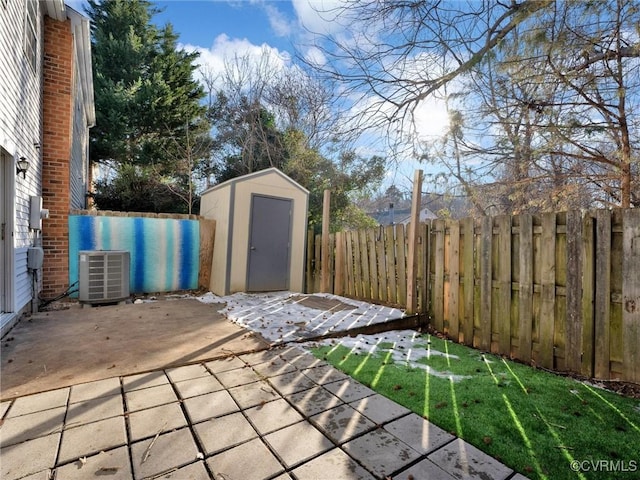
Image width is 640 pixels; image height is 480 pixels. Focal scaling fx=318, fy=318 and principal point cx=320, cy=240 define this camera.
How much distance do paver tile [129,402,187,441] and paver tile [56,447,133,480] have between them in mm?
147

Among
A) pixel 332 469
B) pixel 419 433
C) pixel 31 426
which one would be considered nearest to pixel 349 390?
pixel 419 433

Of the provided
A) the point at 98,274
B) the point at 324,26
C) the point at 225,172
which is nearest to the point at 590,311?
the point at 324,26

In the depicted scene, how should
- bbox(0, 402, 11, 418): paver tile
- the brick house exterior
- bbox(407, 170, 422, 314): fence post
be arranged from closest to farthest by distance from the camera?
bbox(0, 402, 11, 418): paver tile → the brick house exterior → bbox(407, 170, 422, 314): fence post

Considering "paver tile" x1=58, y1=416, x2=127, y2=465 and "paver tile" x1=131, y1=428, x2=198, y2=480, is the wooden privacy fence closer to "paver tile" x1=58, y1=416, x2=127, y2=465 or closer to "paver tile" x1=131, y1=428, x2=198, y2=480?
"paver tile" x1=131, y1=428, x2=198, y2=480

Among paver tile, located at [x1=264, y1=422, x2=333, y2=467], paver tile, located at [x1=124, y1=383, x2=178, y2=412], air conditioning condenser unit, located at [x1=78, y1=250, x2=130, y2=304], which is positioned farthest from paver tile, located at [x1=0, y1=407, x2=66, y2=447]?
air conditioning condenser unit, located at [x1=78, y1=250, x2=130, y2=304]

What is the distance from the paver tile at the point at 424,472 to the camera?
149 centimetres

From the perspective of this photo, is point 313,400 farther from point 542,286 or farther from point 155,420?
point 542,286

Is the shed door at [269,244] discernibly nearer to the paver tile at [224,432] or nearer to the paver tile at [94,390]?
the paver tile at [94,390]

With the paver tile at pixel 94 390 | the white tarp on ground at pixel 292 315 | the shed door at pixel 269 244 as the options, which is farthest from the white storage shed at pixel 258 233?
the paver tile at pixel 94 390

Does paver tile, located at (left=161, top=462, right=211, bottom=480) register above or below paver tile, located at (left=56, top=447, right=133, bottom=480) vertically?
above

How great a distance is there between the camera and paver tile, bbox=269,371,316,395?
232cm

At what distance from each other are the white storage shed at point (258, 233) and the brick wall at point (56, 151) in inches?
95.4

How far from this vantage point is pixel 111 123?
39.4 feet

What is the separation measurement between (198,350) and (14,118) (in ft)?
11.2
